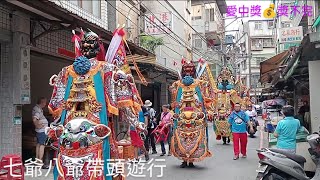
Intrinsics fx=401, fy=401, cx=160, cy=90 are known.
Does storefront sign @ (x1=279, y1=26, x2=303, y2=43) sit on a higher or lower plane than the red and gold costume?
higher

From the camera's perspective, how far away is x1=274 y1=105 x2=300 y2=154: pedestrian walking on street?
267 inches

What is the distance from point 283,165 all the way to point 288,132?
3.99ft

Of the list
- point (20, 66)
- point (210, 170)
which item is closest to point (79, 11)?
point (20, 66)

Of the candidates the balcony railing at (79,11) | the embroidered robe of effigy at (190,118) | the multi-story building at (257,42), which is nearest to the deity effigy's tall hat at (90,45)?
the embroidered robe of effigy at (190,118)

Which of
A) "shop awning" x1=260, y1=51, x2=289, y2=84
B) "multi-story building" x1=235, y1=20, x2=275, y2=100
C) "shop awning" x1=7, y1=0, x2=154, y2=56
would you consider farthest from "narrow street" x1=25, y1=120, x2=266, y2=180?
"multi-story building" x1=235, y1=20, x2=275, y2=100

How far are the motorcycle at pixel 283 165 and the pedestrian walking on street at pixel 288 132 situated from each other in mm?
655

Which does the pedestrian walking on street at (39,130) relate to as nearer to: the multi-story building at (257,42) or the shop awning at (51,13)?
the shop awning at (51,13)

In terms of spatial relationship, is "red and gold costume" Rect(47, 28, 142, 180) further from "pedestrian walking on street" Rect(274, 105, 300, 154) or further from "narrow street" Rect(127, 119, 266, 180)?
"narrow street" Rect(127, 119, 266, 180)

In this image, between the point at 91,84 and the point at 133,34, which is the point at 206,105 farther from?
the point at 133,34

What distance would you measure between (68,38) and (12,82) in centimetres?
280

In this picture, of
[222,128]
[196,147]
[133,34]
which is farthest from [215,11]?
[196,147]

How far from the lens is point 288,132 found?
6.80m

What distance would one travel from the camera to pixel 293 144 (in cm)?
679

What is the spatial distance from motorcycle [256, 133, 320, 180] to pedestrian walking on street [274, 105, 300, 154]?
655 millimetres
